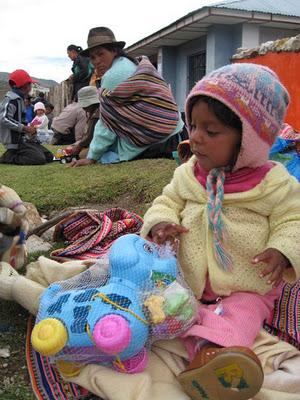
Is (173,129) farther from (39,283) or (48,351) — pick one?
(48,351)

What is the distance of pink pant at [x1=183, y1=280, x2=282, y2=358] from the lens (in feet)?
5.73

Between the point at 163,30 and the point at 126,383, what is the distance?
12.0 m

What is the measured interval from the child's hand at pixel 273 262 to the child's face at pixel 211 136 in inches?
16.7

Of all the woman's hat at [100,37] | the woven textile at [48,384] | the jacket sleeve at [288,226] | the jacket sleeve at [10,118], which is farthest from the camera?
the jacket sleeve at [10,118]

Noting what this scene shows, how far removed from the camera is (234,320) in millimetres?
1835

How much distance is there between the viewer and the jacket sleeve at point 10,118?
722cm

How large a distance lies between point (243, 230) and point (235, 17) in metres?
9.90

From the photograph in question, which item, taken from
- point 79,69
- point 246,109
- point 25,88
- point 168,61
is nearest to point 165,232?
point 246,109

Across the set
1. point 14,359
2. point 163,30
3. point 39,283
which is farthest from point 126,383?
point 163,30

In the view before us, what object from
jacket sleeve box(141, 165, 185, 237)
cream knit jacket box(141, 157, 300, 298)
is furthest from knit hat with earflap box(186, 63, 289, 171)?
jacket sleeve box(141, 165, 185, 237)

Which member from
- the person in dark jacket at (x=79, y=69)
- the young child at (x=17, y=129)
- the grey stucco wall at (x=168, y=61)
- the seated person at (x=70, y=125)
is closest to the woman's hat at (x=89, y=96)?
the young child at (x=17, y=129)

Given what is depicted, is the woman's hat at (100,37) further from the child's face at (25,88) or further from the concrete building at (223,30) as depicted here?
the concrete building at (223,30)

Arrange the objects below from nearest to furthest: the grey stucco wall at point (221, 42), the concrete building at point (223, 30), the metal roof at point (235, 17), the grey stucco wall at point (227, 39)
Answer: the metal roof at point (235, 17) → the concrete building at point (223, 30) → the grey stucco wall at point (227, 39) → the grey stucco wall at point (221, 42)

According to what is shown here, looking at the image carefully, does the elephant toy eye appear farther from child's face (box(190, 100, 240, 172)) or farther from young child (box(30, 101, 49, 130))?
young child (box(30, 101, 49, 130))
